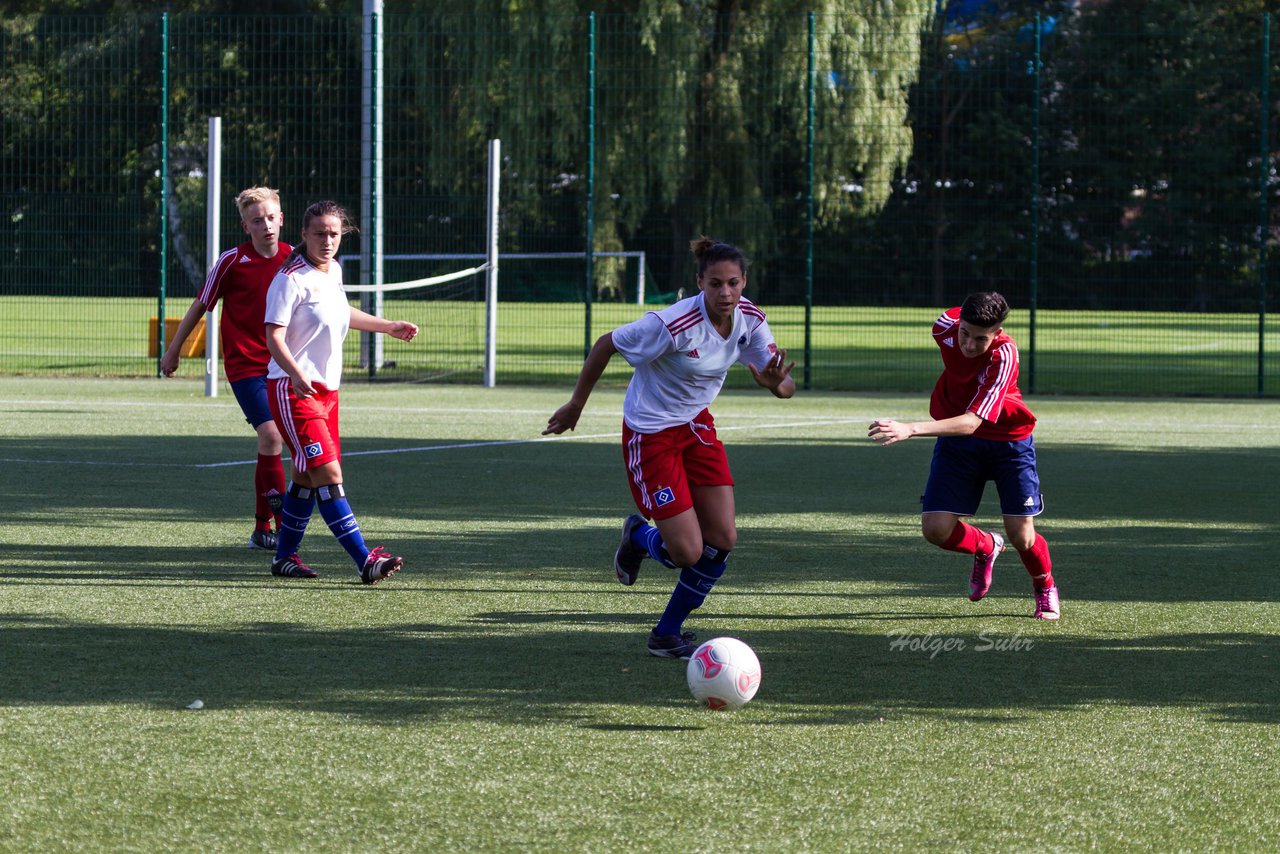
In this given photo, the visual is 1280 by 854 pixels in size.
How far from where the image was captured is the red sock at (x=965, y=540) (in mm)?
7016

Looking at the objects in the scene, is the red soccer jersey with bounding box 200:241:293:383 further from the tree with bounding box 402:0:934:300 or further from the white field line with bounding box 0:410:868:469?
the tree with bounding box 402:0:934:300

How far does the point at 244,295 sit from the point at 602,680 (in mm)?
3831

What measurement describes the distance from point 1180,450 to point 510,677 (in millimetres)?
8947

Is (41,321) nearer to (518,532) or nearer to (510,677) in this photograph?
(518,532)

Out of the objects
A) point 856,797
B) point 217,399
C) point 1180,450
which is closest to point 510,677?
point 856,797

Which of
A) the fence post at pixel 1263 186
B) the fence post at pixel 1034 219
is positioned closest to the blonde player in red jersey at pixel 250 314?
the fence post at pixel 1034 219

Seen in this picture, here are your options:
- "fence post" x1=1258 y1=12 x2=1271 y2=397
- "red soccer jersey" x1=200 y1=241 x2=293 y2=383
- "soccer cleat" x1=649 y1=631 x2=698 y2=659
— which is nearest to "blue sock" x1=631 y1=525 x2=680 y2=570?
"soccer cleat" x1=649 y1=631 x2=698 y2=659

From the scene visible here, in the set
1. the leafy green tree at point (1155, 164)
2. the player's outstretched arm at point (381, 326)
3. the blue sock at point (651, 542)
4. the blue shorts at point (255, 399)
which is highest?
the leafy green tree at point (1155, 164)

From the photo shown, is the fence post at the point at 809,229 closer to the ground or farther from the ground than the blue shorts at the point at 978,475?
farther from the ground

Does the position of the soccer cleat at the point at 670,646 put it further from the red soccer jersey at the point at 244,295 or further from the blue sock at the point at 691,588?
the red soccer jersey at the point at 244,295

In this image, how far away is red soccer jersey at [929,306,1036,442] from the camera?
21.6 ft

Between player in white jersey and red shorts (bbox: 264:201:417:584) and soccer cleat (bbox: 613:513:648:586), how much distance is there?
99cm

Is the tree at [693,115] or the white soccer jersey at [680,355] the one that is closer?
the white soccer jersey at [680,355]

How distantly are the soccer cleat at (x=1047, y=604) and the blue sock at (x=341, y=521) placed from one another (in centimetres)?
276
